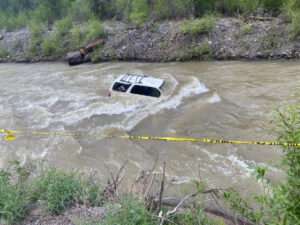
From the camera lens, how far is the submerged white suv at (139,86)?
878 centimetres

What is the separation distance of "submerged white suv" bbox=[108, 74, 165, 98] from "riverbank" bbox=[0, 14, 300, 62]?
542 centimetres

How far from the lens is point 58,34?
18.4m

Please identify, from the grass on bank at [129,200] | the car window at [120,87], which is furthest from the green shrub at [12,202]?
the car window at [120,87]

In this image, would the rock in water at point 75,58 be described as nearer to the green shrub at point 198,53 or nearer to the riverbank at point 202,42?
the riverbank at point 202,42

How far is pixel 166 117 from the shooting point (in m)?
8.45

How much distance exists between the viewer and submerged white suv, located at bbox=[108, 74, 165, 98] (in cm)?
878

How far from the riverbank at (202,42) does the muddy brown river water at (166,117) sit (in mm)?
865

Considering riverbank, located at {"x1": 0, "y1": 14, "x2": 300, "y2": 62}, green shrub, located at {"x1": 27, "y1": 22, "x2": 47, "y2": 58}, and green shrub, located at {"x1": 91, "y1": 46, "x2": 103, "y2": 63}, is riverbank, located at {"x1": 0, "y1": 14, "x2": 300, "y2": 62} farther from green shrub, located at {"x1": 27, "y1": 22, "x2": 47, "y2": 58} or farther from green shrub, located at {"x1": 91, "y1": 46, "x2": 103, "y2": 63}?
green shrub, located at {"x1": 27, "y1": 22, "x2": 47, "y2": 58}

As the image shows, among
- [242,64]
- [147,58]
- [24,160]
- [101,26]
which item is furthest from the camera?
[101,26]

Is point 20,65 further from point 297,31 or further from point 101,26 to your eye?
point 297,31

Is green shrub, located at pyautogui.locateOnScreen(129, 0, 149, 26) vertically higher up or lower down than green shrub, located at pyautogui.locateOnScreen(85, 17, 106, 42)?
higher up

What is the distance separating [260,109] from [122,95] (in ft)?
15.3

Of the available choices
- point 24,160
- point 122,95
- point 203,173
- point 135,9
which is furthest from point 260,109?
point 135,9

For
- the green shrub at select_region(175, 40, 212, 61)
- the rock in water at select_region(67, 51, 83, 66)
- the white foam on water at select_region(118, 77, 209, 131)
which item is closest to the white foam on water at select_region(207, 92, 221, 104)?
the white foam on water at select_region(118, 77, 209, 131)
